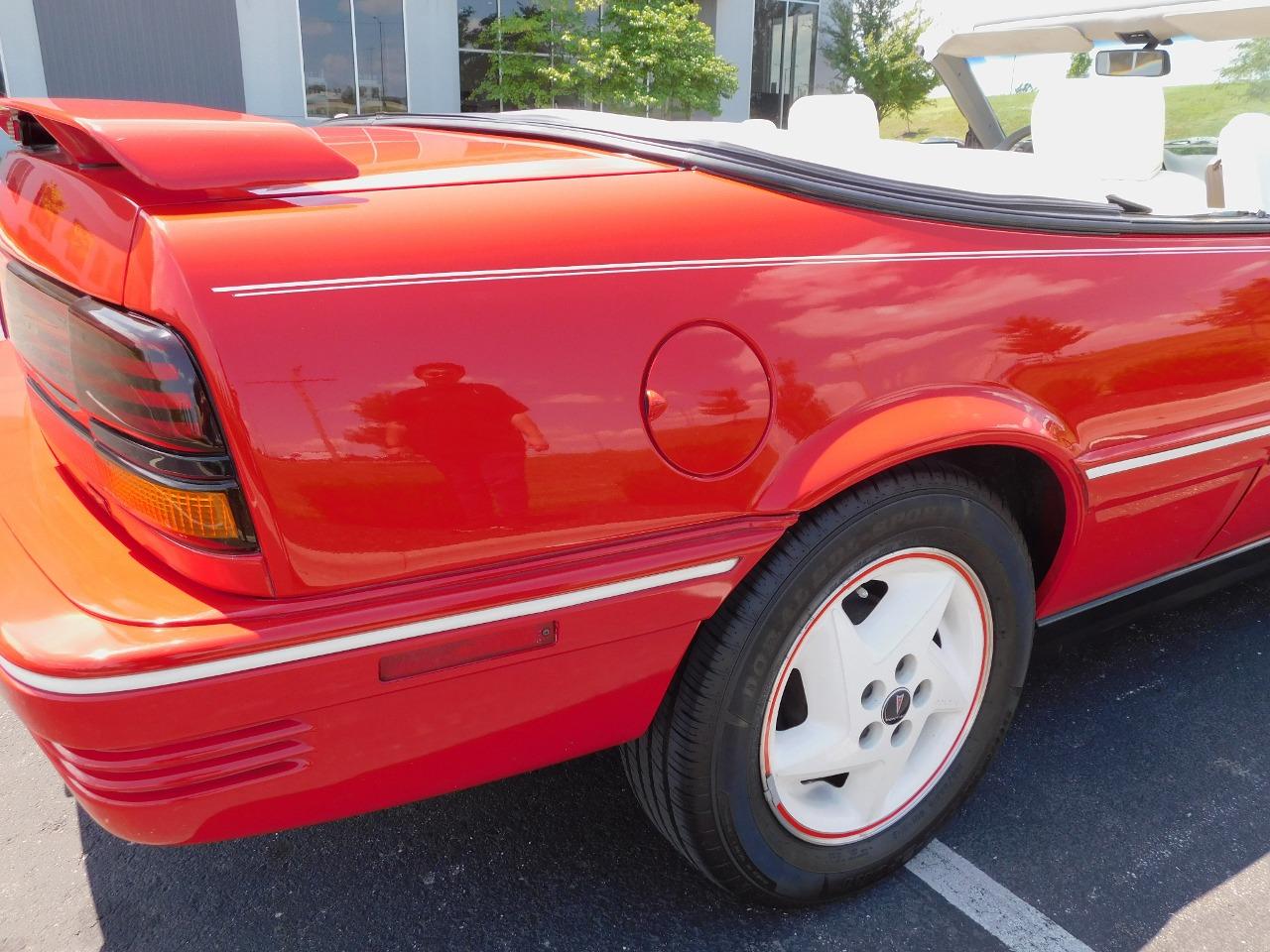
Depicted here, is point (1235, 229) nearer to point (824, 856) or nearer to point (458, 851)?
point (824, 856)

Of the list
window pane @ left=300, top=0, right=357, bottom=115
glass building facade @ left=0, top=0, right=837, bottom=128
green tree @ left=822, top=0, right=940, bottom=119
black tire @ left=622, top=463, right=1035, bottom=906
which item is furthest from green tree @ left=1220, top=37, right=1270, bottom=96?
green tree @ left=822, top=0, right=940, bottom=119

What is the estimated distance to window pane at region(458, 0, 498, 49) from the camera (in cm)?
1652

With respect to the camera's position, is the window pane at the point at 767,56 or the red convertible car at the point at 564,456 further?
the window pane at the point at 767,56

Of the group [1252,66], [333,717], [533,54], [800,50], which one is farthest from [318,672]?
[800,50]

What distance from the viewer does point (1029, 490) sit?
6.29 ft

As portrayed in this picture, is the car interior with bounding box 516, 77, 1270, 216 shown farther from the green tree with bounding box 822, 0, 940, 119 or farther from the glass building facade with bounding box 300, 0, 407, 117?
the green tree with bounding box 822, 0, 940, 119

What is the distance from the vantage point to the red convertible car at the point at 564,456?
116 centimetres

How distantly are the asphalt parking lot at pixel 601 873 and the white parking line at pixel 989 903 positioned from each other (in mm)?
17

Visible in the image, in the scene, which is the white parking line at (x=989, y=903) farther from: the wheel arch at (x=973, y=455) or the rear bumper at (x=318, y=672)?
the rear bumper at (x=318, y=672)

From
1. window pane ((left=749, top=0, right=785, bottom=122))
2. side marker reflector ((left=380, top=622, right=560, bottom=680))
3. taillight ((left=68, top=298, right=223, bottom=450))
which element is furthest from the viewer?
window pane ((left=749, top=0, right=785, bottom=122))

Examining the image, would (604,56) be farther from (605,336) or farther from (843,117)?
(605,336)

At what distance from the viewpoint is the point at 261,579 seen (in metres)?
1.18

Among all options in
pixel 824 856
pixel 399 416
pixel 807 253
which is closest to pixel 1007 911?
pixel 824 856

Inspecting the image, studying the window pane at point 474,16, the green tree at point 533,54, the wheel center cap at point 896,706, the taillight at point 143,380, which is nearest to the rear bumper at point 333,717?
the taillight at point 143,380
